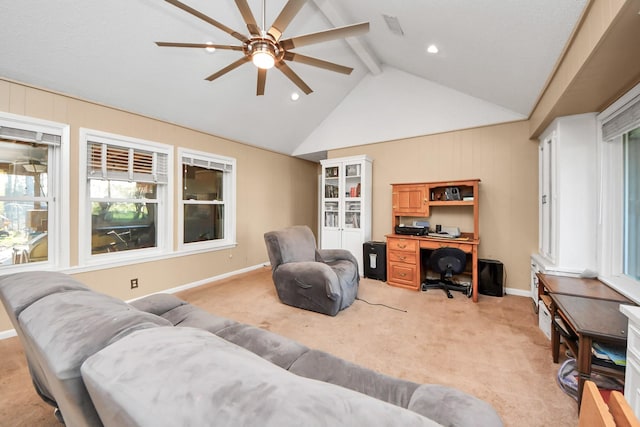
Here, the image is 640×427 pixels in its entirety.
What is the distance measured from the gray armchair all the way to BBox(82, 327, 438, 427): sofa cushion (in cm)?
223

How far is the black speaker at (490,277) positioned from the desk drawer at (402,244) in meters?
Answer: 0.87

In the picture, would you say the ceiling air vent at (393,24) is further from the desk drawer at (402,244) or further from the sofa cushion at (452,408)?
the sofa cushion at (452,408)

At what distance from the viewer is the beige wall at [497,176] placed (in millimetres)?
3416

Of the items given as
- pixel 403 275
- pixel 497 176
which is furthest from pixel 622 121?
pixel 403 275

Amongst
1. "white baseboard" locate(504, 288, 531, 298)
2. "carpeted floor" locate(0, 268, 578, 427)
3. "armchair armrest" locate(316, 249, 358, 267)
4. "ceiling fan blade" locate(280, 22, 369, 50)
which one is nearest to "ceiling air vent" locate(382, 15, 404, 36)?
"ceiling fan blade" locate(280, 22, 369, 50)

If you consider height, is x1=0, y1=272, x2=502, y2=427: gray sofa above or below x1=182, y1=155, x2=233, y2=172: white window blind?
below

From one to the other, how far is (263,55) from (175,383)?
79.7 inches

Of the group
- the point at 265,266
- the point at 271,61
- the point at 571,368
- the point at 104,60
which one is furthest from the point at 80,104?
the point at 571,368

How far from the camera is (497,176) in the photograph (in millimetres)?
3590

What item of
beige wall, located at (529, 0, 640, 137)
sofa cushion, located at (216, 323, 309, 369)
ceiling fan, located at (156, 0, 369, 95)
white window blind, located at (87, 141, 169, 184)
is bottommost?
sofa cushion, located at (216, 323, 309, 369)

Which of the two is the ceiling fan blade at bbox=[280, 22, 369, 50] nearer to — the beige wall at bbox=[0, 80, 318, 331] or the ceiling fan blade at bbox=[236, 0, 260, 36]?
the ceiling fan blade at bbox=[236, 0, 260, 36]

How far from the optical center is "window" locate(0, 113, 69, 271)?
2459mm

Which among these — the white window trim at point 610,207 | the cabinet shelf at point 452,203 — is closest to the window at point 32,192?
the cabinet shelf at point 452,203

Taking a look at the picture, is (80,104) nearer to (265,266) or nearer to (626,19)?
(265,266)
